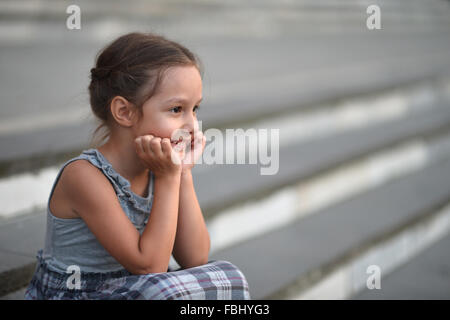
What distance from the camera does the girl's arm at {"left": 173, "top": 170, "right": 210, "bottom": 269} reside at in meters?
1.52

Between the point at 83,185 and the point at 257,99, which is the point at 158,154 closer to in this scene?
the point at 83,185

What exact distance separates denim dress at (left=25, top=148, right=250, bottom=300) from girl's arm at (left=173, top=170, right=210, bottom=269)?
0.34 feet

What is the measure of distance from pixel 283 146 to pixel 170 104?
1869mm

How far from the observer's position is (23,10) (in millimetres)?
3688

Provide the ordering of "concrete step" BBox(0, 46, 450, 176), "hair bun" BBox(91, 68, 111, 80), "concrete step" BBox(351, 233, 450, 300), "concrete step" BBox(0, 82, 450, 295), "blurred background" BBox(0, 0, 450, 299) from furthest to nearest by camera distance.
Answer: "concrete step" BBox(351, 233, 450, 300), "blurred background" BBox(0, 0, 450, 299), "concrete step" BBox(0, 46, 450, 176), "concrete step" BBox(0, 82, 450, 295), "hair bun" BBox(91, 68, 111, 80)

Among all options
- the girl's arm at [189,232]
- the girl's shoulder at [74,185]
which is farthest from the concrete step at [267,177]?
the girl's arm at [189,232]

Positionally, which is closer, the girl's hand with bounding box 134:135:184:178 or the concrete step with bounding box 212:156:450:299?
the girl's hand with bounding box 134:135:184:178

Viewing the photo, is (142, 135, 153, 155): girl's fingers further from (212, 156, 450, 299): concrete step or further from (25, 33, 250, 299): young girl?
(212, 156, 450, 299): concrete step

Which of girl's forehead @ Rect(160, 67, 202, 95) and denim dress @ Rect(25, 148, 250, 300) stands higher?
girl's forehead @ Rect(160, 67, 202, 95)

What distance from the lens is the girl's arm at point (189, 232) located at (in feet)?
4.98

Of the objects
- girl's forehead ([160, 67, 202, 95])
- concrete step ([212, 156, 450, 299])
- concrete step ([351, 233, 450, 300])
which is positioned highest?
girl's forehead ([160, 67, 202, 95])

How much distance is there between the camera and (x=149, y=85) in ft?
4.56

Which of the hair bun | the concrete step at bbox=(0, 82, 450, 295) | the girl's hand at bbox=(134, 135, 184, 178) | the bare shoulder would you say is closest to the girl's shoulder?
the bare shoulder
